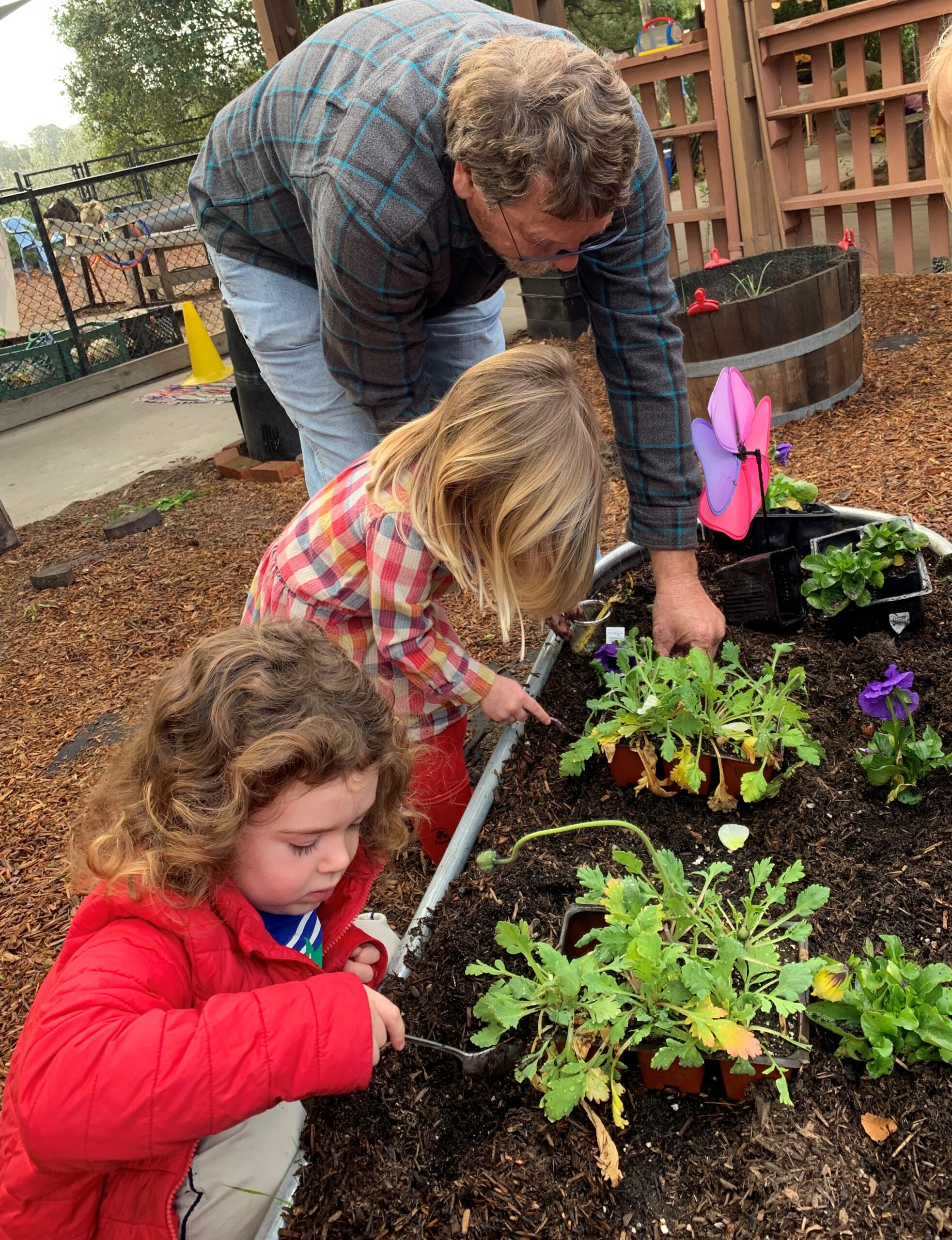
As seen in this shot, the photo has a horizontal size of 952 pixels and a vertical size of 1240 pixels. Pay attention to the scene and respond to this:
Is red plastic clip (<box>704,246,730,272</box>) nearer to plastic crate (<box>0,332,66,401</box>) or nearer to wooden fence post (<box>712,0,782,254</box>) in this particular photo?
wooden fence post (<box>712,0,782,254</box>)

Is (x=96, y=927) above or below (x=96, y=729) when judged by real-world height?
above

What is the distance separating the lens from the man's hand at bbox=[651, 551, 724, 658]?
6.93 ft

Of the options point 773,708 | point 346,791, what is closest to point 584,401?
point 773,708

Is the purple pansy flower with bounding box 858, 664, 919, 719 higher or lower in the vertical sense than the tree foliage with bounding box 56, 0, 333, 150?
lower

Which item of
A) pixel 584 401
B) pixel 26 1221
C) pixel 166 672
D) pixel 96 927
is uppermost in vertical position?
pixel 584 401

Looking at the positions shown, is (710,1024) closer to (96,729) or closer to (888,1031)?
(888,1031)

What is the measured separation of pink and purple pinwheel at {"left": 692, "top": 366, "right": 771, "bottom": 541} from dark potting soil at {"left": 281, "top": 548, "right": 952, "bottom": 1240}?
0.71 metres

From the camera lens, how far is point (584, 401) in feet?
5.93

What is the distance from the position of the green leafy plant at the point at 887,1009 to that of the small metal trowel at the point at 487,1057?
41 centimetres

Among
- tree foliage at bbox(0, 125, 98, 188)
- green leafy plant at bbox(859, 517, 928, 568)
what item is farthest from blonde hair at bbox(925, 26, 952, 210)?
tree foliage at bbox(0, 125, 98, 188)

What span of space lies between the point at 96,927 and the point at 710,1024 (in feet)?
2.54

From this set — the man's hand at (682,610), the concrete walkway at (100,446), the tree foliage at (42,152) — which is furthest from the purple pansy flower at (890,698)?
the tree foliage at (42,152)

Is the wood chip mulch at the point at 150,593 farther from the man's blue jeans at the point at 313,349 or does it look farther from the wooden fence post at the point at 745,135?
the man's blue jeans at the point at 313,349

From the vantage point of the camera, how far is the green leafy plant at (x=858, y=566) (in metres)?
2.23
